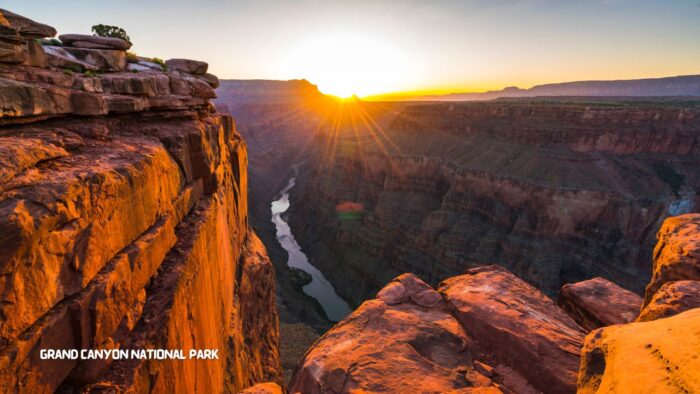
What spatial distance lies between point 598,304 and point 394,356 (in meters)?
6.76

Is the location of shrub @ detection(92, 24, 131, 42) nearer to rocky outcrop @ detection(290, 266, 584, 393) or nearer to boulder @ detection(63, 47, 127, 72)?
boulder @ detection(63, 47, 127, 72)

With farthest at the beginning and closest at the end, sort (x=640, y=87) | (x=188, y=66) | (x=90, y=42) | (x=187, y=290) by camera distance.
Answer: (x=640, y=87) < (x=188, y=66) < (x=90, y=42) < (x=187, y=290)

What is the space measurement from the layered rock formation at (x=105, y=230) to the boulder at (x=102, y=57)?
38mm

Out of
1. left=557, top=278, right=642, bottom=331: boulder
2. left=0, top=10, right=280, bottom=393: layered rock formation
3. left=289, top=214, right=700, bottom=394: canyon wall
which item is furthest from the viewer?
left=557, top=278, right=642, bottom=331: boulder

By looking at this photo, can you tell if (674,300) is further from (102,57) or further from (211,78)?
(211,78)

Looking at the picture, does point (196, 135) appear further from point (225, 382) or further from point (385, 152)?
point (385, 152)

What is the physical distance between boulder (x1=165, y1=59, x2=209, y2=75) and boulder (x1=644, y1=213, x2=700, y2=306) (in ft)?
63.7

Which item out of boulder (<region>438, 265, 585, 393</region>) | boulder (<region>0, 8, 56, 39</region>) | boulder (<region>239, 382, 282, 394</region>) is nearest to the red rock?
boulder (<region>239, 382, 282, 394</region>)

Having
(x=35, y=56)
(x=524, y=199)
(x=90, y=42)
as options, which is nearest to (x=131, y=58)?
(x=90, y=42)

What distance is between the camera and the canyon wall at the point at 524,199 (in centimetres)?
3456

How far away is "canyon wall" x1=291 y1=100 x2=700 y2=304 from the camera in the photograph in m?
34.6

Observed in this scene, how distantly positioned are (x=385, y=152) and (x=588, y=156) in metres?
28.0

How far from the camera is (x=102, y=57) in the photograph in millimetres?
10633

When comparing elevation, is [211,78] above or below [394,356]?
above
